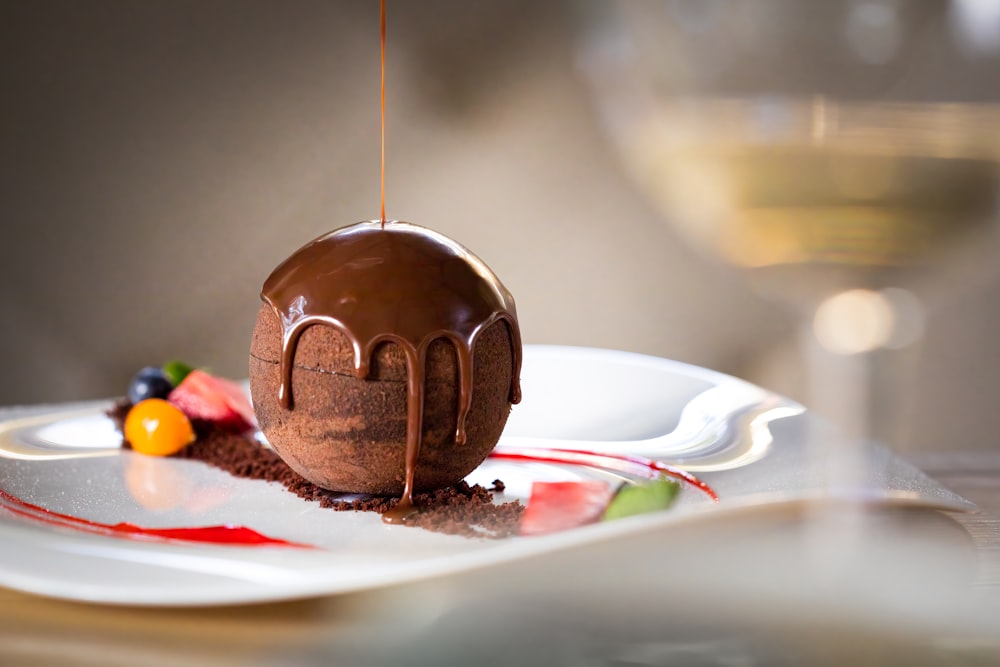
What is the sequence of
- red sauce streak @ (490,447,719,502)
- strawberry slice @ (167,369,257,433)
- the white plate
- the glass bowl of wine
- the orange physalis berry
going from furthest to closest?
strawberry slice @ (167,369,257,433) → the orange physalis berry → red sauce streak @ (490,447,719,502) → the white plate → the glass bowl of wine

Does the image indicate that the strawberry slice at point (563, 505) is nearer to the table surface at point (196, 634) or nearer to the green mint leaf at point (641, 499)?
the green mint leaf at point (641, 499)

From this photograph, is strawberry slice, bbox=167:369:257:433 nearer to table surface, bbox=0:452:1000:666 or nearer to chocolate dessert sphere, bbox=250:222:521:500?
chocolate dessert sphere, bbox=250:222:521:500

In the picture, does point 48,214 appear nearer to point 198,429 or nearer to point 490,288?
point 198,429

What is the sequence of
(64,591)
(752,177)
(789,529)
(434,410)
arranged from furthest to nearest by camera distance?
(434,410), (64,591), (789,529), (752,177)

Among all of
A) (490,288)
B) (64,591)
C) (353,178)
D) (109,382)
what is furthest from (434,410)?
(109,382)

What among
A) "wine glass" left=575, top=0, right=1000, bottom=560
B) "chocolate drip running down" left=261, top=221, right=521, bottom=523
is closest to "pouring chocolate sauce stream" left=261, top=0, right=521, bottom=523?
"chocolate drip running down" left=261, top=221, right=521, bottom=523

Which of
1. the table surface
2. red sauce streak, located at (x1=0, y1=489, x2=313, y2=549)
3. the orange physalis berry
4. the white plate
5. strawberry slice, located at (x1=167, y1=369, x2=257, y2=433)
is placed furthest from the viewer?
strawberry slice, located at (x1=167, y1=369, x2=257, y2=433)
